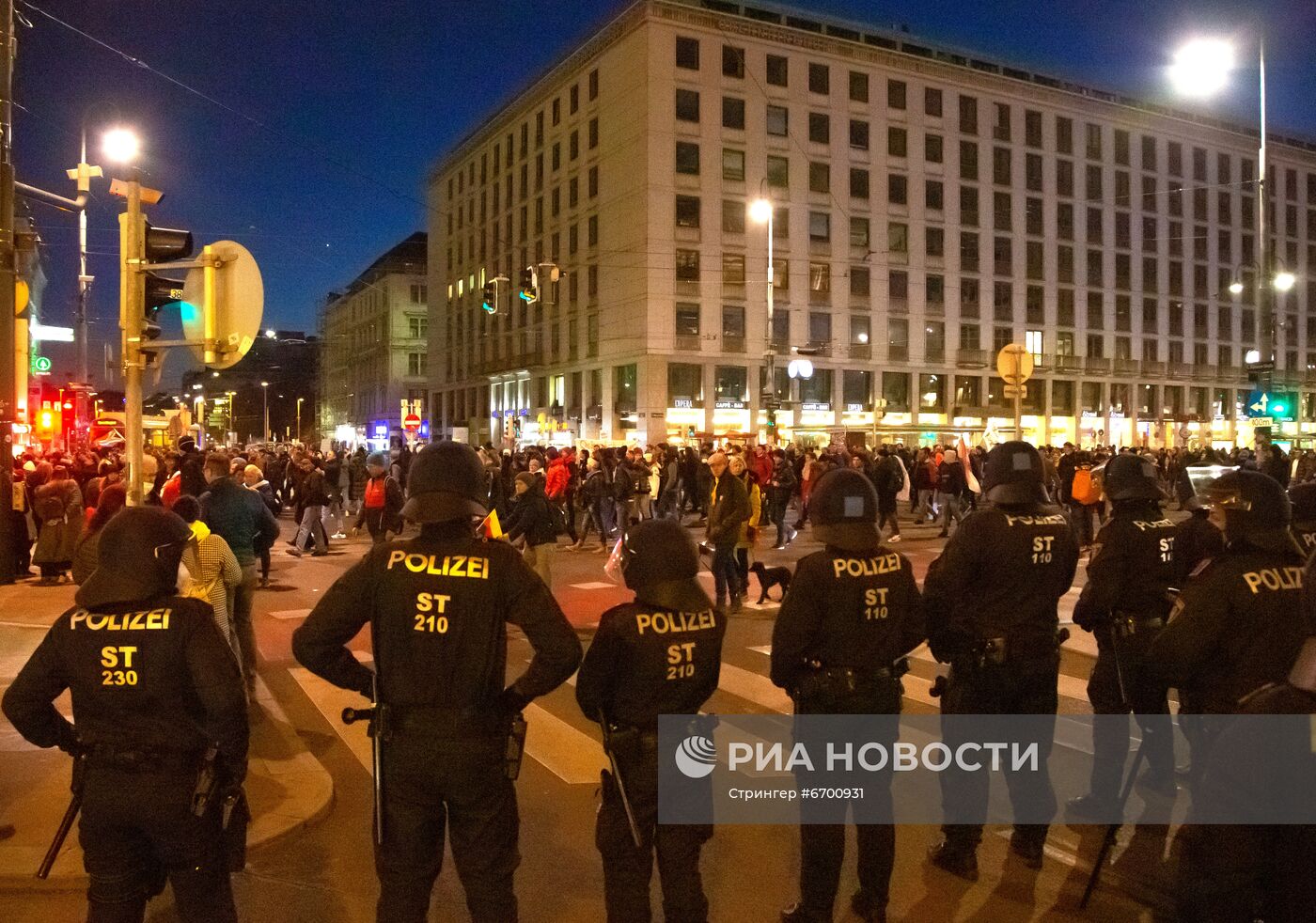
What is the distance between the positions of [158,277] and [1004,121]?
56464 mm

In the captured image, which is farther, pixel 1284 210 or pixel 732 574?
pixel 1284 210

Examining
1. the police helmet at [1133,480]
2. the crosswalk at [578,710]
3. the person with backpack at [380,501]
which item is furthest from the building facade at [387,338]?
the police helmet at [1133,480]

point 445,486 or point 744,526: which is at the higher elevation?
point 445,486

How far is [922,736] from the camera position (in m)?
6.64

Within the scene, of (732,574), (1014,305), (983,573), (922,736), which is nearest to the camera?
(983,573)

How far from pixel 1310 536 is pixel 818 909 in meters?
3.24

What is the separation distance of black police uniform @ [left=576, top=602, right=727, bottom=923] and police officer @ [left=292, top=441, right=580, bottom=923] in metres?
0.23

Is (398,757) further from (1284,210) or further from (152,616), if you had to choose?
(1284,210)

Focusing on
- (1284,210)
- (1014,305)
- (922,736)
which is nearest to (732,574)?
(922,736)

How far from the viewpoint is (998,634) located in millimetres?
4652

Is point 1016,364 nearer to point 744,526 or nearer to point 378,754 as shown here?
point 744,526

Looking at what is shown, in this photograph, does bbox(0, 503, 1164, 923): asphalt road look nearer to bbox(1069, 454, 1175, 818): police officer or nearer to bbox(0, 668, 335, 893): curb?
bbox(0, 668, 335, 893): curb

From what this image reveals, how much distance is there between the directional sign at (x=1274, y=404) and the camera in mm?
18000

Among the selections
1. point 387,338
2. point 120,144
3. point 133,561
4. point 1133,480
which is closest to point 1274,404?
point 1133,480
